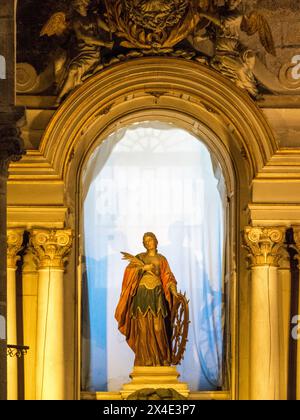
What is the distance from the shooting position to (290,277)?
27.4 m

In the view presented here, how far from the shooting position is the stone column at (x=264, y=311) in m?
26.7

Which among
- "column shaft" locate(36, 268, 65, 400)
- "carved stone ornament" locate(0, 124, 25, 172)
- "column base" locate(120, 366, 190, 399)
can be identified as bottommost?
"column base" locate(120, 366, 190, 399)

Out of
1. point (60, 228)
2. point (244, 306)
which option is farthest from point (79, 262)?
point (244, 306)

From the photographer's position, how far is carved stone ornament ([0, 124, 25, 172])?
800 inches

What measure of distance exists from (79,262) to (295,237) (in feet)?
11.4

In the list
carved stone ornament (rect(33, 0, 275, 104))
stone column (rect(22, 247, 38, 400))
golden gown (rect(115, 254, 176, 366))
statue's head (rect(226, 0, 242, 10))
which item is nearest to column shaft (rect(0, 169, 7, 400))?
stone column (rect(22, 247, 38, 400))

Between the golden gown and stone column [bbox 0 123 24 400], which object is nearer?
stone column [bbox 0 123 24 400]

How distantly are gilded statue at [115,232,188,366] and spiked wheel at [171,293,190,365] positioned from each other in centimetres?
4

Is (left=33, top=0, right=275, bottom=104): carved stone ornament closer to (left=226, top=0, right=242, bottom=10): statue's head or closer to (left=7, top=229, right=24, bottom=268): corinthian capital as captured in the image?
(left=226, top=0, right=242, bottom=10): statue's head

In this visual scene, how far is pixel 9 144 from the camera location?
20422 mm

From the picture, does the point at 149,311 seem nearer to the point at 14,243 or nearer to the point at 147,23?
the point at 14,243

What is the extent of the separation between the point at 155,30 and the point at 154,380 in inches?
216

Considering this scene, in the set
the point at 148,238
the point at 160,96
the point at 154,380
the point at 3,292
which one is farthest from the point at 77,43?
the point at 3,292

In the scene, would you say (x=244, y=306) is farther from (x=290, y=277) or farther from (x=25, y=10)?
(x=25, y=10)
